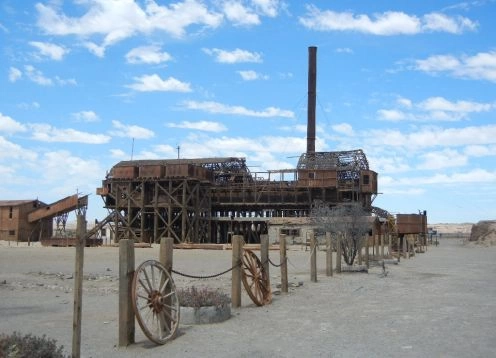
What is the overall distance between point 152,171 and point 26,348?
5570 cm

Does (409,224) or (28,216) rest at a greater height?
(28,216)

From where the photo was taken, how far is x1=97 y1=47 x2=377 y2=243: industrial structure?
60.0 meters

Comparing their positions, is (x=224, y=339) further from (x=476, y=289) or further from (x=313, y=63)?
(x=313, y=63)

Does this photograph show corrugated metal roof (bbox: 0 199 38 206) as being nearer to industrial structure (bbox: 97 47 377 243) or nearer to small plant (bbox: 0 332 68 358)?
industrial structure (bbox: 97 47 377 243)

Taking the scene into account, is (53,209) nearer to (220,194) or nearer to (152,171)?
(152,171)

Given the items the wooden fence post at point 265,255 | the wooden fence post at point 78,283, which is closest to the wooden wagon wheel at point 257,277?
the wooden fence post at point 265,255

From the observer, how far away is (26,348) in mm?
5609

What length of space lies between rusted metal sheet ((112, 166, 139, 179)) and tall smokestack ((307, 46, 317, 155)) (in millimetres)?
22408

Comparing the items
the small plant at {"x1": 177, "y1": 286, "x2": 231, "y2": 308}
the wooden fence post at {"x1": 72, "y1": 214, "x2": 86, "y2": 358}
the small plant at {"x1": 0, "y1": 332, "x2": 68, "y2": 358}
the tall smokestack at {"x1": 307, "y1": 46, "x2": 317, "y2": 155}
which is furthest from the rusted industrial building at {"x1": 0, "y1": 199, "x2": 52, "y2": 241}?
the small plant at {"x1": 0, "y1": 332, "x2": 68, "y2": 358}

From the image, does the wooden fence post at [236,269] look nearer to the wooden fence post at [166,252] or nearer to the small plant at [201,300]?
the small plant at [201,300]

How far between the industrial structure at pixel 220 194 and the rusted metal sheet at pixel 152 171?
0.10 metres

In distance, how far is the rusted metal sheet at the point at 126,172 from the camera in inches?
2426

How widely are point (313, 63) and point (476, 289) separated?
60.0m

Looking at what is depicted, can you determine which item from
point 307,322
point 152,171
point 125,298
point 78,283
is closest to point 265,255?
point 307,322
